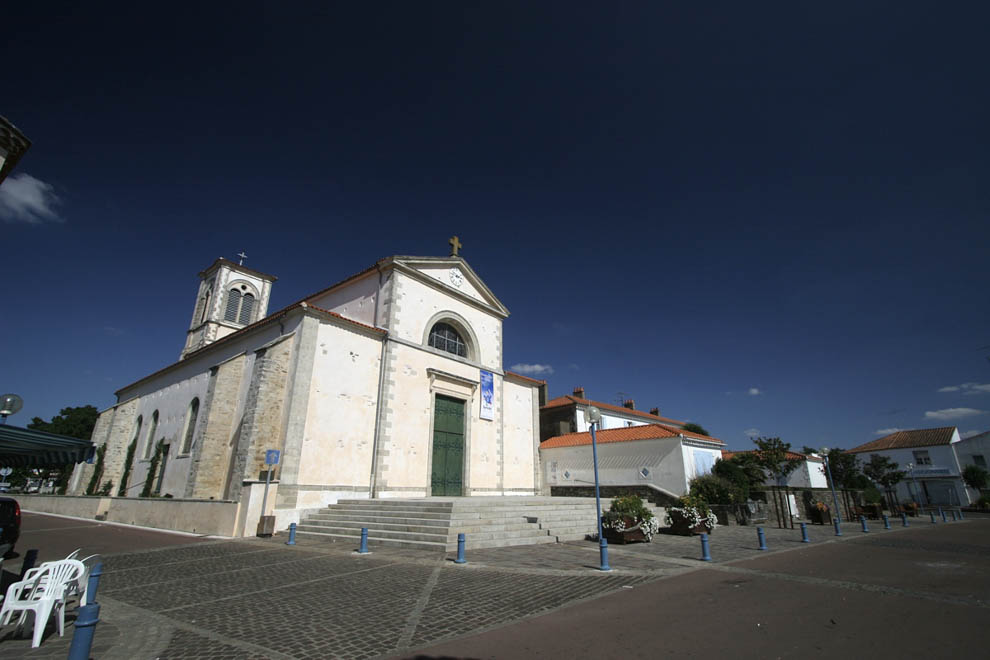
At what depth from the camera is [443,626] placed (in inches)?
208

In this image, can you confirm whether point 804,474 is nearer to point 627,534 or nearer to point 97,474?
point 627,534

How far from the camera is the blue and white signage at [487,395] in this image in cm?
2183

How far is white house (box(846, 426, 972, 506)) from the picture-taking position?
137 feet

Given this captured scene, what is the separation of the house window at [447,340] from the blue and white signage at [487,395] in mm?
1589

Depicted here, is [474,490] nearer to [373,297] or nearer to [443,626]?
[373,297]

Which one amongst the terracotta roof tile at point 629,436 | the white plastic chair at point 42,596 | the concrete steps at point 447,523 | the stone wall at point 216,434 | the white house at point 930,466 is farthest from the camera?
the white house at point 930,466

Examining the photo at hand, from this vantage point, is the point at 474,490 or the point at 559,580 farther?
the point at 474,490

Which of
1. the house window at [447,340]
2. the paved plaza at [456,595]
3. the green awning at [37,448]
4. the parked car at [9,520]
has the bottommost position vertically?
the paved plaza at [456,595]

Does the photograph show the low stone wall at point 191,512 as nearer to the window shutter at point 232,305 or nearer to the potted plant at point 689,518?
the potted plant at point 689,518

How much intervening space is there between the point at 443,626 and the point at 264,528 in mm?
10626

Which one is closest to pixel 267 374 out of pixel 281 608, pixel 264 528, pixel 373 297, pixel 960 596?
pixel 264 528

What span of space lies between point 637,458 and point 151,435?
83.9 ft

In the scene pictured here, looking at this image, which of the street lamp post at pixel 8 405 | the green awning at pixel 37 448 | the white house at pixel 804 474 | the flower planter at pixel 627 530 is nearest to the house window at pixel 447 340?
the flower planter at pixel 627 530

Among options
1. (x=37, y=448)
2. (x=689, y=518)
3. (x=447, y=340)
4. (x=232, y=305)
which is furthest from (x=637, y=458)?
(x=232, y=305)
